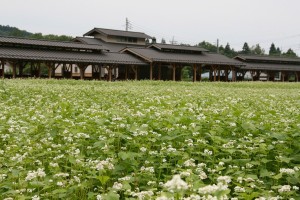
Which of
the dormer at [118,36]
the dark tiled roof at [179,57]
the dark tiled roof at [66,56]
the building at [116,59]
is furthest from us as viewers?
the dormer at [118,36]

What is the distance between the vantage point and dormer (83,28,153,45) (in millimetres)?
53500

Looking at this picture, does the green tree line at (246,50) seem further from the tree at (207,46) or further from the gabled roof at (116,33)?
the gabled roof at (116,33)

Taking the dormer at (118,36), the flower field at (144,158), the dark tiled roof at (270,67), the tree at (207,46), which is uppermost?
the tree at (207,46)

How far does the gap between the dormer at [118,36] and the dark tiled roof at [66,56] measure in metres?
11.1

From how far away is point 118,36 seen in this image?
54562 mm

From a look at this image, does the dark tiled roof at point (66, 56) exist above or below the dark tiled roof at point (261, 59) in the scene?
below

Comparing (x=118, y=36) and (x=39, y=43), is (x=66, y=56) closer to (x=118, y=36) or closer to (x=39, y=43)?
(x=39, y=43)

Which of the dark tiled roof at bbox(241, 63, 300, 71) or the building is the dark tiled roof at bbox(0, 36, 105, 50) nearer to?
the building

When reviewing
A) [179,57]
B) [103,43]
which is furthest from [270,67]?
[103,43]

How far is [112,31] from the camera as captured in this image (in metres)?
54.3

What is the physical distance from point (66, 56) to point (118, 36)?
18.6m

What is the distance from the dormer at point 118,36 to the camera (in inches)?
2106

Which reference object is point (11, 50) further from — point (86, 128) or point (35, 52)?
point (86, 128)

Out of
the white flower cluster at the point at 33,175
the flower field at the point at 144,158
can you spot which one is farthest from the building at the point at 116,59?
the white flower cluster at the point at 33,175
